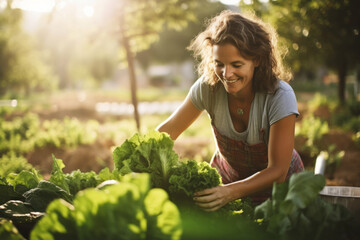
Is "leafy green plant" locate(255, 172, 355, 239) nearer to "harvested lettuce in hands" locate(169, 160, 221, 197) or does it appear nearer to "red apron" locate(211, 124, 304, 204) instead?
"harvested lettuce in hands" locate(169, 160, 221, 197)

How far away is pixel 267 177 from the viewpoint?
203 cm

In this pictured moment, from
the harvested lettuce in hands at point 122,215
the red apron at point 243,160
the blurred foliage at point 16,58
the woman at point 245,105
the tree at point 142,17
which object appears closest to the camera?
the harvested lettuce in hands at point 122,215

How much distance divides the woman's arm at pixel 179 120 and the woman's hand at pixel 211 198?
103cm

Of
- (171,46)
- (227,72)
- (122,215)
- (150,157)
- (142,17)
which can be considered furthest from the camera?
(171,46)

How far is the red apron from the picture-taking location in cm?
259

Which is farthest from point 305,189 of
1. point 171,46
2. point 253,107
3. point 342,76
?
point 171,46

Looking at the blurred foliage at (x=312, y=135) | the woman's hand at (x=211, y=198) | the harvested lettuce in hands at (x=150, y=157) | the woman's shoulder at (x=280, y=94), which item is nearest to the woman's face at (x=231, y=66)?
the woman's shoulder at (x=280, y=94)

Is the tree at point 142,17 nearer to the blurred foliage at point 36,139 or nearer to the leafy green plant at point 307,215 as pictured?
the blurred foliage at point 36,139

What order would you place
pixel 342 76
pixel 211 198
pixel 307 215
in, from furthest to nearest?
pixel 342 76
pixel 211 198
pixel 307 215

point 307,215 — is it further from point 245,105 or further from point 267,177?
point 245,105

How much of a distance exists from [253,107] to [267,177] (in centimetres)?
61

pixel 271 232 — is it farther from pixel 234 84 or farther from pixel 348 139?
pixel 348 139

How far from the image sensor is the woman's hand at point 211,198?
5.38 ft

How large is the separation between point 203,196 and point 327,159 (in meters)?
4.33
